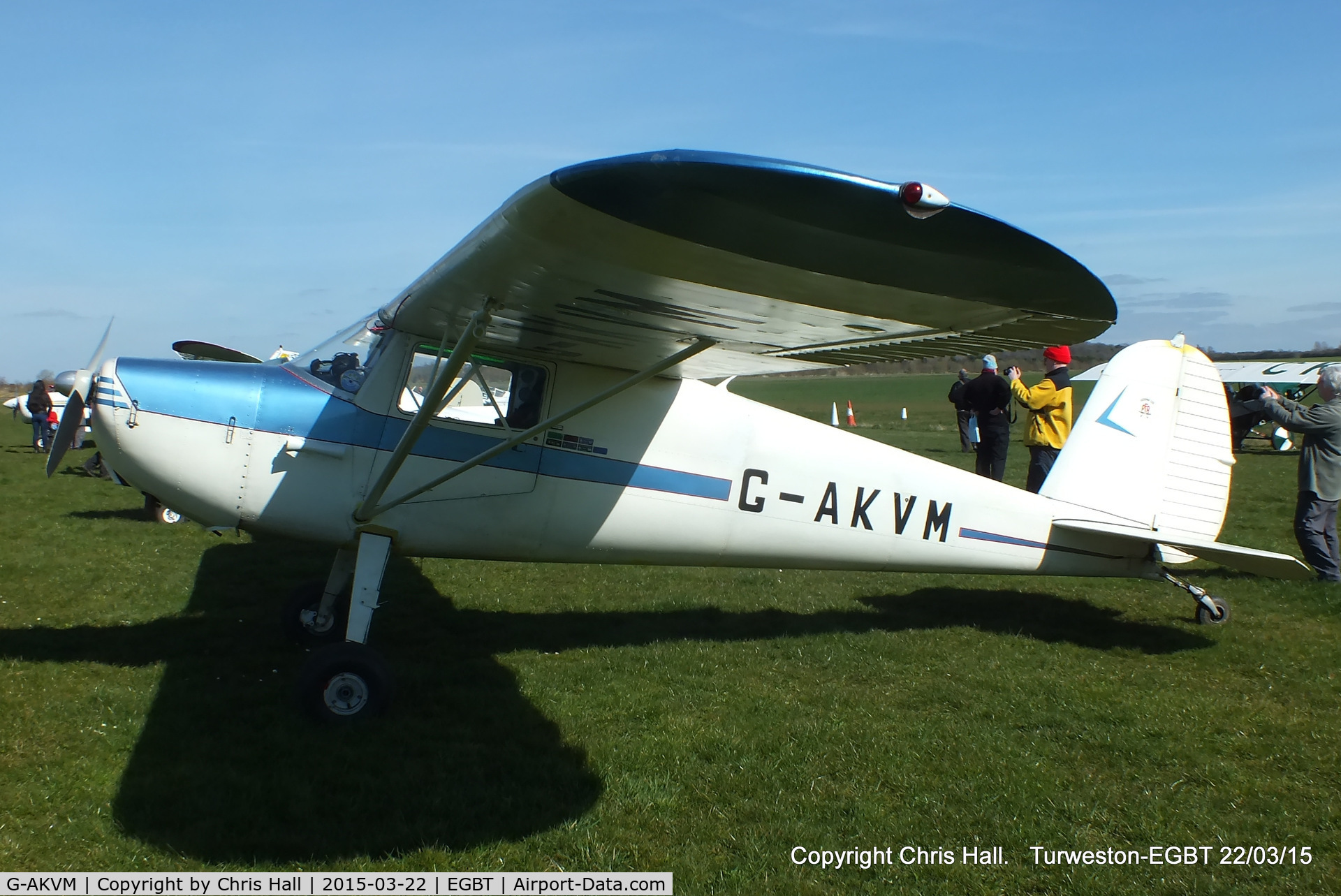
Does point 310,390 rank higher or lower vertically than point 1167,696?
higher

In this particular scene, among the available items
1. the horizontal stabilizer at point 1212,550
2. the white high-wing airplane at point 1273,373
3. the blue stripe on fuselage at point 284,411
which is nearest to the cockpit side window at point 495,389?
the blue stripe on fuselage at point 284,411

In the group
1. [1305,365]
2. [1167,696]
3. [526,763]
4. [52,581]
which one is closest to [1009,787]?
[1167,696]

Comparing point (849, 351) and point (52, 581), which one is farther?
point (52, 581)

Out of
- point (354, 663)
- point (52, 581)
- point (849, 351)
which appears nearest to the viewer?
point (354, 663)

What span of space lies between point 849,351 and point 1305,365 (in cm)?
2803

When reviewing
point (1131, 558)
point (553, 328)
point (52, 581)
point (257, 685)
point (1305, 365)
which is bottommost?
point (52, 581)

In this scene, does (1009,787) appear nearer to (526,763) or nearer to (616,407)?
(526,763)

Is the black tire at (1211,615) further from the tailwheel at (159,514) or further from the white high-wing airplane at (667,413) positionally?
the tailwheel at (159,514)

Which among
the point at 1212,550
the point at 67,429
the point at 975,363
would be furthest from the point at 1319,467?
the point at 975,363

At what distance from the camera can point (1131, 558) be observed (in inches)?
244

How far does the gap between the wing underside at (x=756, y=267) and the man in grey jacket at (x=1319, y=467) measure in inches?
196
